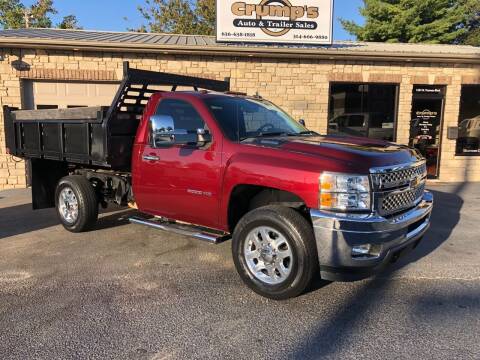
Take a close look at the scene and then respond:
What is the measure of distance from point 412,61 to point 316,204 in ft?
30.0

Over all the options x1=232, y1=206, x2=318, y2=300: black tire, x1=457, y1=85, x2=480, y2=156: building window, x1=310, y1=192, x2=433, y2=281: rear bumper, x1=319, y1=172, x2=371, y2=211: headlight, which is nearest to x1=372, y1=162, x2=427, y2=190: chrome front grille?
x1=319, y1=172, x2=371, y2=211: headlight

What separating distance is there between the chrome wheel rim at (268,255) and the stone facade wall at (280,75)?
752cm

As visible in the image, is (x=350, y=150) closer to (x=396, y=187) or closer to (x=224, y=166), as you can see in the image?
(x=396, y=187)

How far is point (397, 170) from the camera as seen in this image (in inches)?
150

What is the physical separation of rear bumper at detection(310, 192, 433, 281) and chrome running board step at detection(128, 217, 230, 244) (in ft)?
4.00

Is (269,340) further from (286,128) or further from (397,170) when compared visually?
(286,128)

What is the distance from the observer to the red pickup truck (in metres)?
3.54

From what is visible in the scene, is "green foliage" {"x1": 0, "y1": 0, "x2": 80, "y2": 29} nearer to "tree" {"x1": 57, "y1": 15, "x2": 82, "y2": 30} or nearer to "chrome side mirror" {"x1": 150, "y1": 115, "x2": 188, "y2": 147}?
"tree" {"x1": 57, "y1": 15, "x2": 82, "y2": 30}

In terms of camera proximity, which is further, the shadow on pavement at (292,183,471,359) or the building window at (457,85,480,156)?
the building window at (457,85,480,156)

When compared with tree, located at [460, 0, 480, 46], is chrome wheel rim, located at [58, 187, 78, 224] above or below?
below

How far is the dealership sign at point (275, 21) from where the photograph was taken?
11.1 meters

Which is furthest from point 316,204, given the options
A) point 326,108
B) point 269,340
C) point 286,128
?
point 326,108

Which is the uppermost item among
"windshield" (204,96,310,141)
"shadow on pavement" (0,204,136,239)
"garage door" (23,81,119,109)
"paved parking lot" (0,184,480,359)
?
"garage door" (23,81,119,109)

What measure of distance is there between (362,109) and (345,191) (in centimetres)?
859
